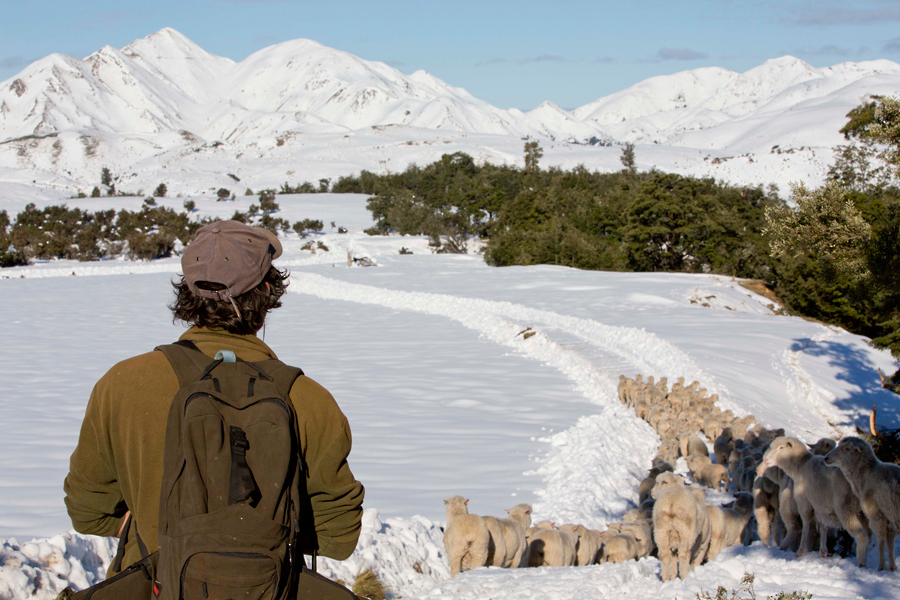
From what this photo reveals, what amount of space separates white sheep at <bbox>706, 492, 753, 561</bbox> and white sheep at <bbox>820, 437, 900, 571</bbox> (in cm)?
138

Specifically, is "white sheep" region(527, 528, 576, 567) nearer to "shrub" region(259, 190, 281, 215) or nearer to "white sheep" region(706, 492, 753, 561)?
"white sheep" region(706, 492, 753, 561)

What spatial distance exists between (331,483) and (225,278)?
2.34 ft

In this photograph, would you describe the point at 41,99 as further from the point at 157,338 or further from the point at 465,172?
the point at 157,338

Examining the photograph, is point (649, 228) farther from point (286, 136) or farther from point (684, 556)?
point (286, 136)

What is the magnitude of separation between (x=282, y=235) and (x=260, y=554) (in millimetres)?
50529

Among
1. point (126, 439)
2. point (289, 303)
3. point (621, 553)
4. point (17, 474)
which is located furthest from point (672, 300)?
point (126, 439)

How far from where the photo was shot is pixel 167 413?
206cm

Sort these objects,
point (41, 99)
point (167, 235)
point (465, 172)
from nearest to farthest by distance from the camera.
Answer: point (167, 235) → point (465, 172) → point (41, 99)

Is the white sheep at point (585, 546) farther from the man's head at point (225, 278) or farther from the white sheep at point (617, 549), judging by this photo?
the man's head at point (225, 278)

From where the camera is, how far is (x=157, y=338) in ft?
55.7

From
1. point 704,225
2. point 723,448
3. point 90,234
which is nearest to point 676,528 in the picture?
point 723,448

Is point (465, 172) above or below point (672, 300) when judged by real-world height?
above

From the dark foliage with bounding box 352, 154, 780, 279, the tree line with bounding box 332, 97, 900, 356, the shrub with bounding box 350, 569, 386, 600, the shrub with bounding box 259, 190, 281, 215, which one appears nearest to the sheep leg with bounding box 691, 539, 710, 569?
the shrub with bounding box 350, 569, 386, 600

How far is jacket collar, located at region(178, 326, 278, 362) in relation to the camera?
2170mm
